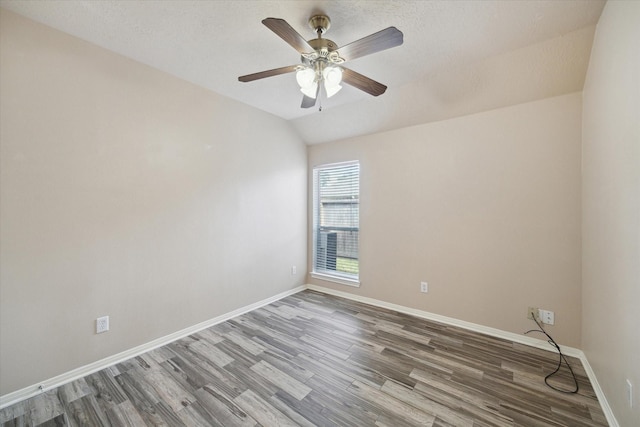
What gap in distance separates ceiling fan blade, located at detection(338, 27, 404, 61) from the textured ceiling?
33cm

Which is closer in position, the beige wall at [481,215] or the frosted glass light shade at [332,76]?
the frosted glass light shade at [332,76]

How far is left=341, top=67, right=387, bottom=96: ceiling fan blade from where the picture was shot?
6.01 ft

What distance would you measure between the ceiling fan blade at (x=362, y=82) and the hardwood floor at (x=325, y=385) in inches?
89.6

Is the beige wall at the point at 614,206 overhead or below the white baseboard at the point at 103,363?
overhead

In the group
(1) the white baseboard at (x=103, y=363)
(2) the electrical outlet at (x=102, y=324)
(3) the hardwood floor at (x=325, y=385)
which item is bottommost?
(3) the hardwood floor at (x=325, y=385)

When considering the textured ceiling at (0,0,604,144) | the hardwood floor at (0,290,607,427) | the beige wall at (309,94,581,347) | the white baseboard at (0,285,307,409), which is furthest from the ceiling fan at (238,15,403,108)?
the white baseboard at (0,285,307,409)

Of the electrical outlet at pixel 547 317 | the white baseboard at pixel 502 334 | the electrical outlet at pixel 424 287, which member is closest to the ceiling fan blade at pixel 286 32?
the electrical outlet at pixel 424 287

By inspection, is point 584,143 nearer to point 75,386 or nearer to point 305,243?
point 305,243

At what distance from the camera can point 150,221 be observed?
7.94ft

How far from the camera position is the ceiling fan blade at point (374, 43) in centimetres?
141

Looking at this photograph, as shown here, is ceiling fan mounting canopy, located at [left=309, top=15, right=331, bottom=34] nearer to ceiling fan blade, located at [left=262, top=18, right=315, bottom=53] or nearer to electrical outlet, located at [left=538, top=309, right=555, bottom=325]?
ceiling fan blade, located at [left=262, top=18, right=315, bottom=53]

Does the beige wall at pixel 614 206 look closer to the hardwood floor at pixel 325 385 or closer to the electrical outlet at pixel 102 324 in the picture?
the hardwood floor at pixel 325 385

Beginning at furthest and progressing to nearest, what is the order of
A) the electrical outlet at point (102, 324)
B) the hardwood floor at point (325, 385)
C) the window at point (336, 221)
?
the window at point (336, 221) → the electrical outlet at point (102, 324) → the hardwood floor at point (325, 385)

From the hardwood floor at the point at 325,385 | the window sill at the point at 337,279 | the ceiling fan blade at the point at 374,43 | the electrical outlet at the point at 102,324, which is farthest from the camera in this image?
the window sill at the point at 337,279
